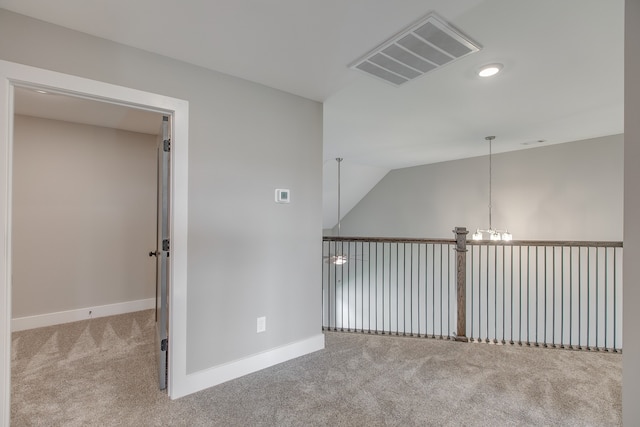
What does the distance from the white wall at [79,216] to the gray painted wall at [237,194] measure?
2.41 m

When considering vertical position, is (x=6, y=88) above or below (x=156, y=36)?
below

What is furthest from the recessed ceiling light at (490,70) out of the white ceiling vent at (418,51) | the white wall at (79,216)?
the white wall at (79,216)

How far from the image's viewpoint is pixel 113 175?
387cm

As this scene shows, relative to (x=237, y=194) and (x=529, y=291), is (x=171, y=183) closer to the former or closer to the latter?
(x=237, y=194)

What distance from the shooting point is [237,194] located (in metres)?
2.40

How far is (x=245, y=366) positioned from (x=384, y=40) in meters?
2.60

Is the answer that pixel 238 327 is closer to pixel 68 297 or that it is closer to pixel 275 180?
pixel 275 180

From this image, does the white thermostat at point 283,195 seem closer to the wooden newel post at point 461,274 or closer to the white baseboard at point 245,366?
the white baseboard at point 245,366

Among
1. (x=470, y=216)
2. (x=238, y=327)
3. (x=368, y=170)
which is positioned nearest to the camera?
(x=238, y=327)

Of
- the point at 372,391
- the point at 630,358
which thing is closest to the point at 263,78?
the point at 372,391

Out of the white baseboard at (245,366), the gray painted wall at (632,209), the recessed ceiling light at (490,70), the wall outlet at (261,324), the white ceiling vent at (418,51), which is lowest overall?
the white baseboard at (245,366)

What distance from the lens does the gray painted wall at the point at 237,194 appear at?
195cm

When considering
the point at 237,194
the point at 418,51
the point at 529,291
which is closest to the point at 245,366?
the point at 237,194

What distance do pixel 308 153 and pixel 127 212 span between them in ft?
9.01
